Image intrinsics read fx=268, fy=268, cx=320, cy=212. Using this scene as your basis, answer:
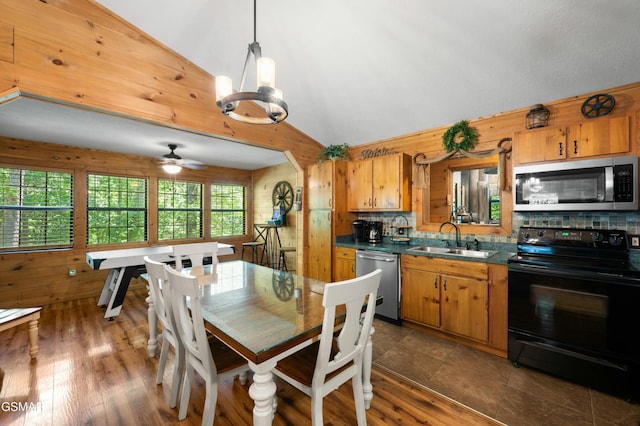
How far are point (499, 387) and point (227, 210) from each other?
563cm

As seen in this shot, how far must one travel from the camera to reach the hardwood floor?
5.65 ft

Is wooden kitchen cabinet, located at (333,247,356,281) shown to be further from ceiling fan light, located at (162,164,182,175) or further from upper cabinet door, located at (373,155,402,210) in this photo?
ceiling fan light, located at (162,164,182,175)

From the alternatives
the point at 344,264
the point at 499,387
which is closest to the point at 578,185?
the point at 499,387

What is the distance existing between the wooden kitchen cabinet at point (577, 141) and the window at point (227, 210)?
17.9ft

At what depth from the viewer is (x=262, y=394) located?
1.21 m

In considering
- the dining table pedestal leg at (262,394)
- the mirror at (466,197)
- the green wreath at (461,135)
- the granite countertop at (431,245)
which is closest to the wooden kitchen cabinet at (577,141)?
the mirror at (466,197)

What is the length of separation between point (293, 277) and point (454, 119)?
253cm

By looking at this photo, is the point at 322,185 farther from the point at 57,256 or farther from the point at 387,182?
the point at 57,256

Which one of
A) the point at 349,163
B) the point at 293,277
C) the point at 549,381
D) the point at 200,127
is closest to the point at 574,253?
the point at 549,381

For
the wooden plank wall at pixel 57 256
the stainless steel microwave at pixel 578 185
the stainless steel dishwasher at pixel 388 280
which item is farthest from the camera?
the wooden plank wall at pixel 57 256

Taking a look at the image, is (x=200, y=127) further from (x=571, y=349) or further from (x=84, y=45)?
(x=571, y=349)

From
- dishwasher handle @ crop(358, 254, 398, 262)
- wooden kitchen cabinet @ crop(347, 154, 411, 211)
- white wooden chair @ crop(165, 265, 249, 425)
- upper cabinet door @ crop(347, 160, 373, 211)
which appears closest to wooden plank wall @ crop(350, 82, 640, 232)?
wooden kitchen cabinet @ crop(347, 154, 411, 211)

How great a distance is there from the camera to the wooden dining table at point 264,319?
1.21 m

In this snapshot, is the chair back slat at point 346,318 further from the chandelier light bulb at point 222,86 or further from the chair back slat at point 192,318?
the chandelier light bulb at point 222,86
